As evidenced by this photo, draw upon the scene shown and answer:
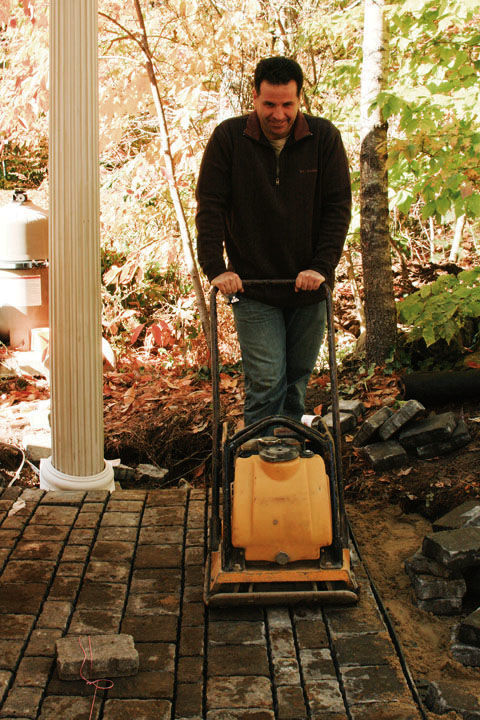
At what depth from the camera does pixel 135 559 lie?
3.55 m

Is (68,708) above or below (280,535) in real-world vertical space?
below

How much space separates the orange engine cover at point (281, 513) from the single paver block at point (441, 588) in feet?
1.80

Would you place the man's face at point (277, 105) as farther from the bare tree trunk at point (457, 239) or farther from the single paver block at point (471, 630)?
the bare tree trunk at point (457, 239)

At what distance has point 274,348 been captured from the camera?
3713 mm

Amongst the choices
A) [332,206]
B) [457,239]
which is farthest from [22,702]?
[457,239]

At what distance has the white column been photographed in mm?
3791

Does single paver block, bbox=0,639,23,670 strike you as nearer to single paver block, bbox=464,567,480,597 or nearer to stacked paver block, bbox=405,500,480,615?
stacked paver block, bbox=405,500,480,615

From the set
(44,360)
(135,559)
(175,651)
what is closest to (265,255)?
(135,559)

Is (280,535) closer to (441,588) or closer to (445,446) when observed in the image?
(441,588)

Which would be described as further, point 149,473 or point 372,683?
point 149,473

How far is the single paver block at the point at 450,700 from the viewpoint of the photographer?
2498mm

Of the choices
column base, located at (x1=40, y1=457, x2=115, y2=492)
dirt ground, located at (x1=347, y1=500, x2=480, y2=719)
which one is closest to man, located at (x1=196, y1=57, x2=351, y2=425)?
dirt ground, located at (x1=347, y1=500, x2=480, y2=719)

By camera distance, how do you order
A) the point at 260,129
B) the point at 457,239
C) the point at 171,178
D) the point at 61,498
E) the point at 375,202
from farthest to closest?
the point at 457,239 < the point at 171,178 < the point at 375,202 < the point at 61,498 < the point at 260,129

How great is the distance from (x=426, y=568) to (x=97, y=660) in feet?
5.09
